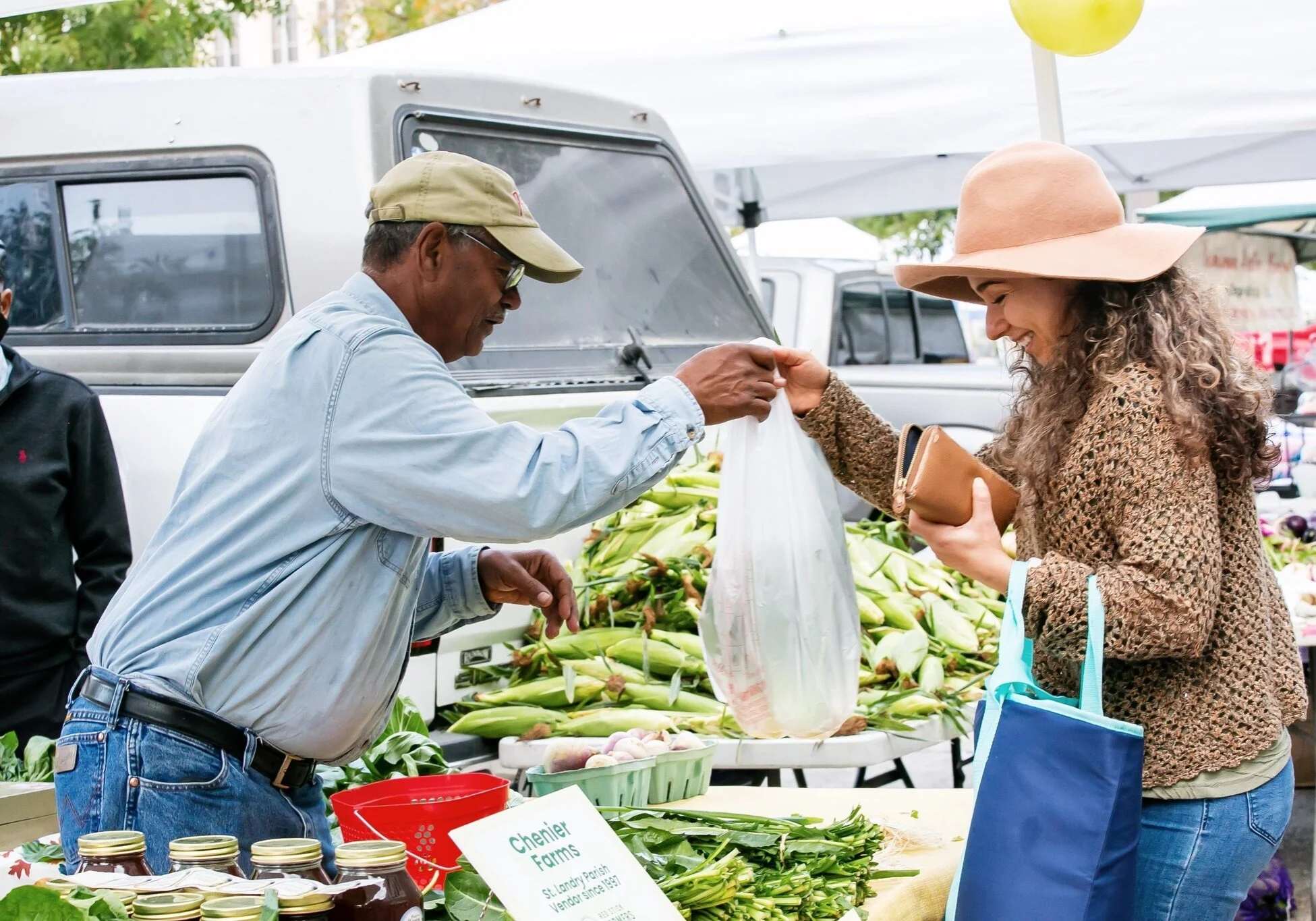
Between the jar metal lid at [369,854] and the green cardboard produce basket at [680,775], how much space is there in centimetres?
115

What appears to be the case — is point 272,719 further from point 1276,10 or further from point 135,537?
point 1276,10

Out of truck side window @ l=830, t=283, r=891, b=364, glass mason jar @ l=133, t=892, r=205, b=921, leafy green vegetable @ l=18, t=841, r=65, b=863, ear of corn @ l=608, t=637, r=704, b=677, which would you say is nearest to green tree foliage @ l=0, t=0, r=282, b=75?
truck side window @ l=830, t=283, r=891, b=364

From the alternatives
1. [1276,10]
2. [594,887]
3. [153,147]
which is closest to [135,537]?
[153,147]

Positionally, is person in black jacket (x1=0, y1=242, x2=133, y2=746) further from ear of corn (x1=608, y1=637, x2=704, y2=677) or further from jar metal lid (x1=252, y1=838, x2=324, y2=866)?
jar metal lid (x1=252, y1=838, x2=324, y2=866)

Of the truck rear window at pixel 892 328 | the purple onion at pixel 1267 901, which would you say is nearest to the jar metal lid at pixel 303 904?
the purple onion at pixel 1267 901

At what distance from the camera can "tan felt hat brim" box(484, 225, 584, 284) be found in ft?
7.57

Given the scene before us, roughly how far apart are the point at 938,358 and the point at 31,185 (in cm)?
770

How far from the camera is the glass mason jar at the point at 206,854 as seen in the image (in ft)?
5.80

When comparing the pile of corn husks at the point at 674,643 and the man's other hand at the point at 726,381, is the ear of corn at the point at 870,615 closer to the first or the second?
the pile of corn husks at the point at 674,643

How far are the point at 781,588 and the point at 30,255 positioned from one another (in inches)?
114

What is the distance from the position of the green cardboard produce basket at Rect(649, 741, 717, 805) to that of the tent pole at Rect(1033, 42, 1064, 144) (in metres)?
2.05

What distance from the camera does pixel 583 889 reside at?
1.95 m

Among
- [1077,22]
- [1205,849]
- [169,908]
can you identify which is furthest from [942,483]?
[1077,22]

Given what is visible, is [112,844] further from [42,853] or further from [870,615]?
[870,615]
